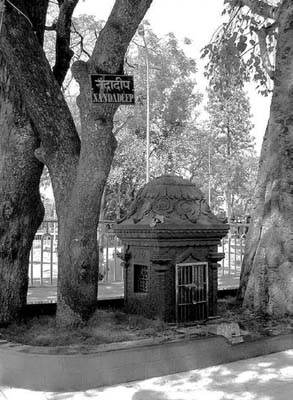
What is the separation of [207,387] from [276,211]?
3.09m

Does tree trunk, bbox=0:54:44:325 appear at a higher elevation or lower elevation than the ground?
higher

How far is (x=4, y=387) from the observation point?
14.8 ft

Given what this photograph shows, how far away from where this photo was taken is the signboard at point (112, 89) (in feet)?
17.3

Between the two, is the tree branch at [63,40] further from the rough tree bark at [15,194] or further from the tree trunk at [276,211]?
the tree trunk at [276,211]

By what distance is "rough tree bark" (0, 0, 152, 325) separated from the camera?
5.29m

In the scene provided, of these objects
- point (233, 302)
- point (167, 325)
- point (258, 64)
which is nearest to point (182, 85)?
point (258, 64)

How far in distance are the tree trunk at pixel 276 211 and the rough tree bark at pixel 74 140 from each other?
2.47 m

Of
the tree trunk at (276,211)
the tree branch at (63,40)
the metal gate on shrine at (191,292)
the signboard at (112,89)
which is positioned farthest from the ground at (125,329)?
the tree branch at (63,40)

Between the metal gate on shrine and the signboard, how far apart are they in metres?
1.97

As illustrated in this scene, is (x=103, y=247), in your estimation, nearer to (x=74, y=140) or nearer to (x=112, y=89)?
(x=74, y=140)

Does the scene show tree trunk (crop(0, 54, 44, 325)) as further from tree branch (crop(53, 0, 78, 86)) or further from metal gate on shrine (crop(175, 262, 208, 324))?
metal gate on shrine (crop(175, 262, 208, 324))

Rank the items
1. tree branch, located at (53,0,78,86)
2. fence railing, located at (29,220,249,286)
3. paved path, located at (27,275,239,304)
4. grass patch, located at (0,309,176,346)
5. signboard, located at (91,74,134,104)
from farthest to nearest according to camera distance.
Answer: fence railing, located at (29,220,249,286) < paved path, located at (27,275,239,304) < tree branch, located at (53,0,78,86) < signboard, located at (91,74,134,104) < grass patch, located at (0,309,176,346)

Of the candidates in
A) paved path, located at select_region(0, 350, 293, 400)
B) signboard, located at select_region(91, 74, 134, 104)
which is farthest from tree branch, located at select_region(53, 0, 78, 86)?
paved path, located at select_region(0, 350, 293, 400)

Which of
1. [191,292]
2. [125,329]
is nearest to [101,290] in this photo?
[191,292]
